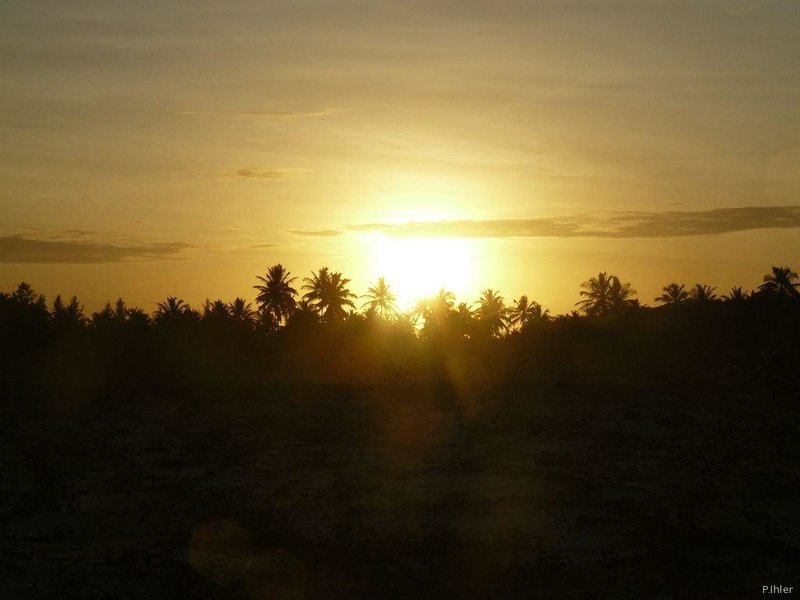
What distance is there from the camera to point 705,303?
44188 millimetres

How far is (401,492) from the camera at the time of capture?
20891mm

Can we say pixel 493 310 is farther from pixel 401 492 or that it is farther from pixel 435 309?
pixel 401 492

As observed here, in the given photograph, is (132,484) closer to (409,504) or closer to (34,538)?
(34,538)

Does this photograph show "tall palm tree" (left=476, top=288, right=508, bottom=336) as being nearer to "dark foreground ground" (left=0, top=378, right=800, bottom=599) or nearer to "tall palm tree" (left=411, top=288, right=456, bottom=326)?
"tall palm tree" (left=411, top=288, right=456, bottom=326)

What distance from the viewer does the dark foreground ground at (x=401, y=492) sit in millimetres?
15711

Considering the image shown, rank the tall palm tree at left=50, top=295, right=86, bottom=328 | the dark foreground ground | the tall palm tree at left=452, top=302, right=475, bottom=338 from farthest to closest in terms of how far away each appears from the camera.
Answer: the tall palm tree at left=452, top=302, right=475, bottom=338 → the tall palm tree at left=50, top=295, right=86, bottom=328 → the dark foreground ground

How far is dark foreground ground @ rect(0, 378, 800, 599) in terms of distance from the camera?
51.5ft

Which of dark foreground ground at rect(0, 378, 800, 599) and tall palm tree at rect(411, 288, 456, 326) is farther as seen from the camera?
tall palm tree at rect(411, 288, 456, 326)

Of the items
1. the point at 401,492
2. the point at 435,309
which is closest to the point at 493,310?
the point at 435,309

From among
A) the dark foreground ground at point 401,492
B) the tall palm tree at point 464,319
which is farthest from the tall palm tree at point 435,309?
the dark foreground ground at point 401,492

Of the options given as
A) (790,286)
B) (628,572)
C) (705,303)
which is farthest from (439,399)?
(790,286)

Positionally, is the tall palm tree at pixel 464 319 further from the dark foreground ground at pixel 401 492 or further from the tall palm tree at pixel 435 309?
the dark foreground ground at pixel 401 492

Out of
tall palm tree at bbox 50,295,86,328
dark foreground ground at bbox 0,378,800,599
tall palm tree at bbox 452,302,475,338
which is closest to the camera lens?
dark foreground ground at bbox 0,378,800,599

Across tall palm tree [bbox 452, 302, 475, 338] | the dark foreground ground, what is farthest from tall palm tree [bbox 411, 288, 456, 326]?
the dark foreground ground
